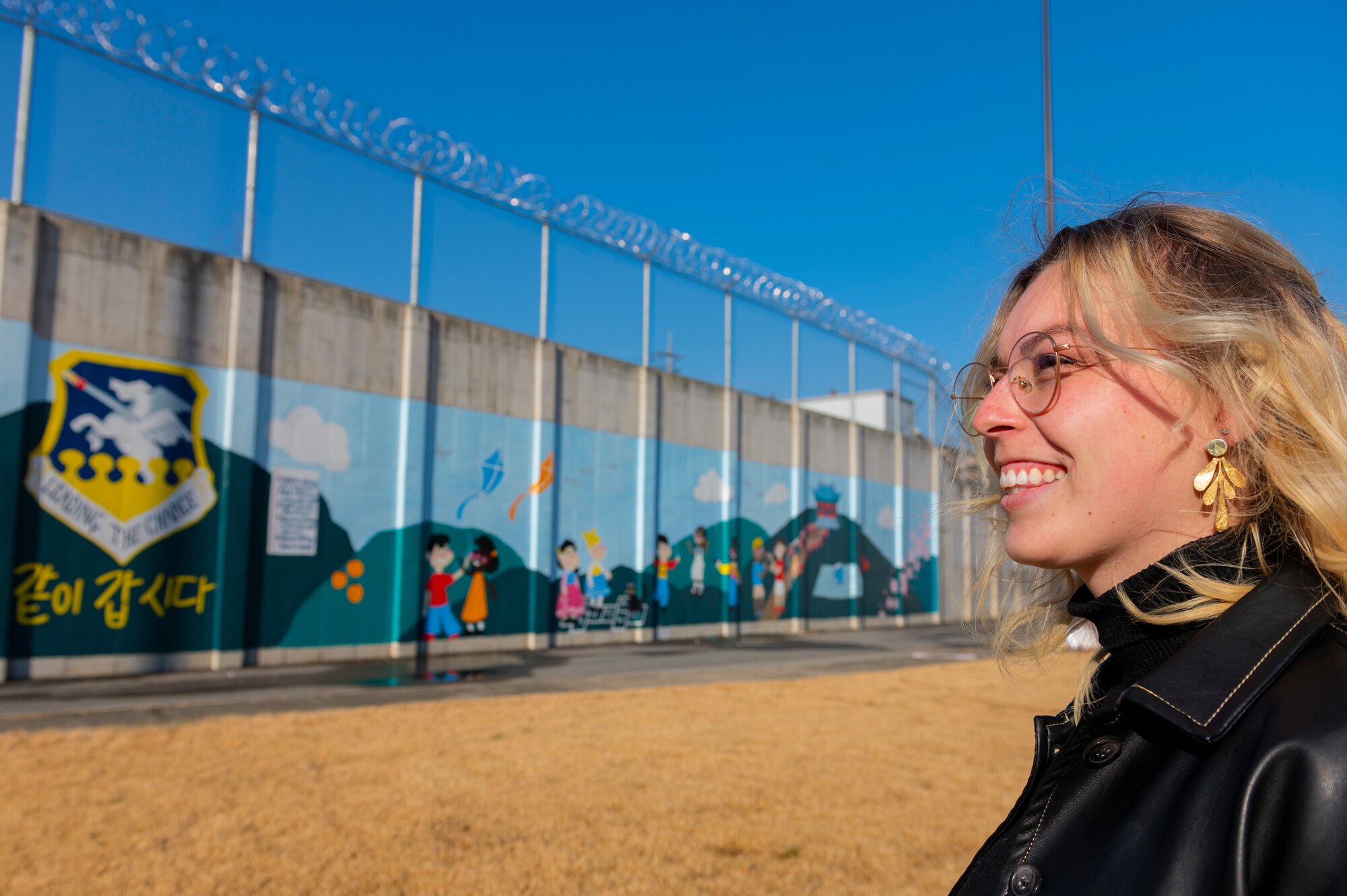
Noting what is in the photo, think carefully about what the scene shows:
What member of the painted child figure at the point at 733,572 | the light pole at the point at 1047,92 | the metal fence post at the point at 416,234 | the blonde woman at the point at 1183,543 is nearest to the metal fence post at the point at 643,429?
the painted child figure at the point at 733,572

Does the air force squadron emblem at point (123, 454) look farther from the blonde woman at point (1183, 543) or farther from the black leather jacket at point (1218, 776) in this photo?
the black leather jacket at point (1218, 776)

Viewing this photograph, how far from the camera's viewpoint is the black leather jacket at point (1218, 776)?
0.83m

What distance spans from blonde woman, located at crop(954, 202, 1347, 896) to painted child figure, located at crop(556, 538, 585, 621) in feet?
46.1

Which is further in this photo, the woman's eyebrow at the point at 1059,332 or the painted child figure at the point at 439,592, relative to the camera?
the painted child figure at the point at 439,592

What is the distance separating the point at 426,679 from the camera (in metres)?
10.6

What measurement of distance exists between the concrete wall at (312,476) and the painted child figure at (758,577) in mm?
76

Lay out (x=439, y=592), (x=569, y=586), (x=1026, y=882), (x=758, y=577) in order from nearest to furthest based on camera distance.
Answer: (x=1026, y=882), (x=439, y=592), (x=569, y=586), (x=758, y=577)

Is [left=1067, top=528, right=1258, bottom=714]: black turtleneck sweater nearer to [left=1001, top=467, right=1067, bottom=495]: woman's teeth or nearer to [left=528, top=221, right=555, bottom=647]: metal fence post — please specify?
[left=1001, top=467, right=1067, bottom=495]: woman's teeth

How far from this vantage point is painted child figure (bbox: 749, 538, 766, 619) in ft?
62.9

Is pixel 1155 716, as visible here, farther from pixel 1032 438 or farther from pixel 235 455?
pixel 235 455

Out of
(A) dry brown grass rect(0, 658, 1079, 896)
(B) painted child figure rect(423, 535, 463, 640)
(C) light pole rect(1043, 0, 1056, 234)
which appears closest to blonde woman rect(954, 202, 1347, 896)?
(A) dry brown grass rect(0, 658, 1079, 896)

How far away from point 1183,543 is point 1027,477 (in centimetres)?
21

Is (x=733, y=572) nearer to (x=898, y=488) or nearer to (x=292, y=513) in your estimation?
(x=898, y=488)

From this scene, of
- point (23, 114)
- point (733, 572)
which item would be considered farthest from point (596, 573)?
point (23, 114)
